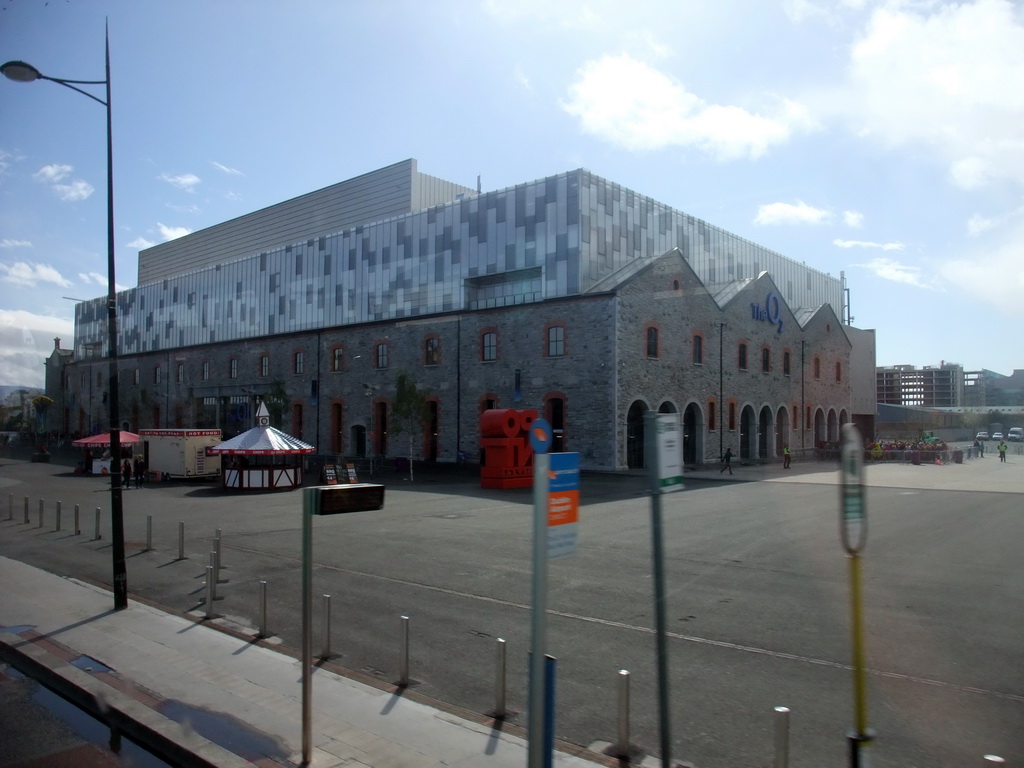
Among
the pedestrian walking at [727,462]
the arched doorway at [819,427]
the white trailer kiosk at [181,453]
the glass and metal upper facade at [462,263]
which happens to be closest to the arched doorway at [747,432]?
the pedestrian walking at [727,462]

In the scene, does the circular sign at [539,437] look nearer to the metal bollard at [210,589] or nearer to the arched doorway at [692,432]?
the metal bollard at [210,589]

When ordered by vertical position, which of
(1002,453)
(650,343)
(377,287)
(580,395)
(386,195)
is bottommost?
(1002,453)

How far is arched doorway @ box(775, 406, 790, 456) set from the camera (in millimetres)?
A: 51719

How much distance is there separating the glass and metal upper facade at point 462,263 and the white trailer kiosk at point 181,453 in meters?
15.5

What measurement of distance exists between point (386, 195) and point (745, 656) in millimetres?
61134

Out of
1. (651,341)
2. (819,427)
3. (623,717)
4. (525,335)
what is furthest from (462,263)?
(623,717)

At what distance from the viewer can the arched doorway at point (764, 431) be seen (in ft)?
162

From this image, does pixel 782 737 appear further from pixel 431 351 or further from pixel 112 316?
pixel 431 351

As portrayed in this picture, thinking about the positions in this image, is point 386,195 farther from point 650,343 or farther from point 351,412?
point 650,343

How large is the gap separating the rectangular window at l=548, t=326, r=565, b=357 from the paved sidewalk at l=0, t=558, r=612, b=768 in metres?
29.3

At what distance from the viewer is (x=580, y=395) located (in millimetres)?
36562

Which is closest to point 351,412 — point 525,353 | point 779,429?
point 525,353

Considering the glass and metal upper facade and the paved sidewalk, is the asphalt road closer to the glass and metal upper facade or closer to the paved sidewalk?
the paved sidewalk

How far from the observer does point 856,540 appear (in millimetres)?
3875
